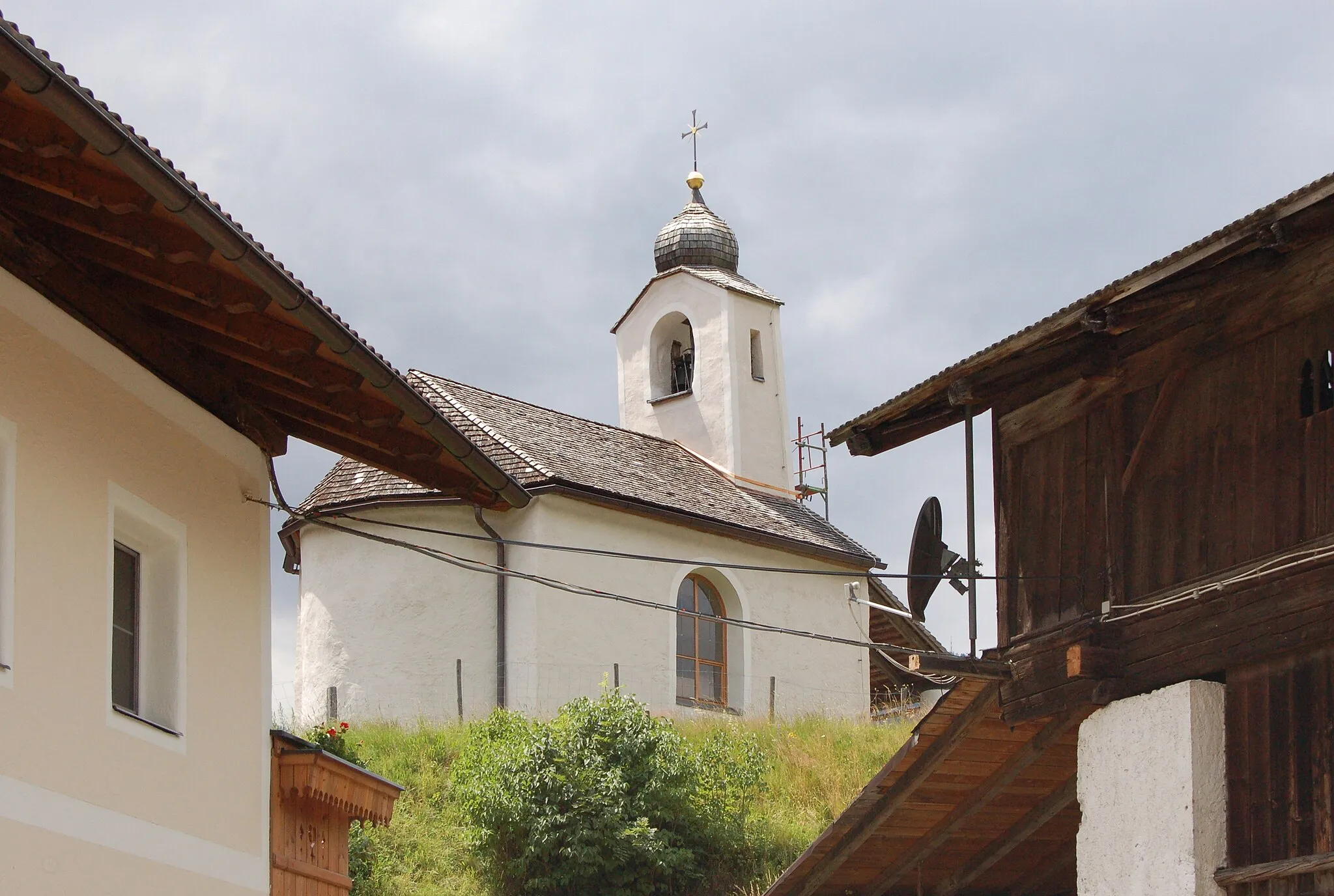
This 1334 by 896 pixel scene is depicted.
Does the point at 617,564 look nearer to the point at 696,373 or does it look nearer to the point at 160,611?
the point at 696,373

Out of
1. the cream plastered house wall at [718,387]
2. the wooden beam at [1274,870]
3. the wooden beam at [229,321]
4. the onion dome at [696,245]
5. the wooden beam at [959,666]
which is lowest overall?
the wooden beam at [1274,870]

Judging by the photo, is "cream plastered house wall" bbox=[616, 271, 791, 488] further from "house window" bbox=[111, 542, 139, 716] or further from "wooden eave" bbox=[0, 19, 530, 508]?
"house window" bbox=[111, 542, 139, 716]

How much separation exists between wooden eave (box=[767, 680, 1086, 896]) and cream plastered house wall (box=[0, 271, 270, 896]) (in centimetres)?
454

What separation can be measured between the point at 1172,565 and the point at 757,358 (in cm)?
2291

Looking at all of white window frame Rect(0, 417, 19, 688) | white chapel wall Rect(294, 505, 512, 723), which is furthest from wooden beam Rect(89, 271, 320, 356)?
white chapel wall Rect(294, 505, 512, 723)

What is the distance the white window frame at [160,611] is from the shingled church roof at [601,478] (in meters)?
16.5

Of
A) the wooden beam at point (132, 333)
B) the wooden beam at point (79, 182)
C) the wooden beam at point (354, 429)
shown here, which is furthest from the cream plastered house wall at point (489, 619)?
the wooden beam at point (79, 182)

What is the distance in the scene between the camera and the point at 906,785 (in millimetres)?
12125

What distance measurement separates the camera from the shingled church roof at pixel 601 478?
26.5 meters

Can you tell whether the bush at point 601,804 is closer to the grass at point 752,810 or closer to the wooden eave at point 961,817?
the grass at point 752,810

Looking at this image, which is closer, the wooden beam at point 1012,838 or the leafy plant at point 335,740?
the wooden beam at point 1012,838

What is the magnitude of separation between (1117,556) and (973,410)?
69.5 inches

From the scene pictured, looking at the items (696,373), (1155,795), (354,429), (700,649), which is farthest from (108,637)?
(696,373)

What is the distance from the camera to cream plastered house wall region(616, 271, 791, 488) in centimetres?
3203
